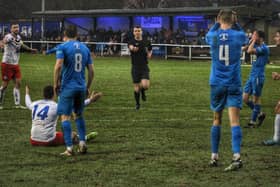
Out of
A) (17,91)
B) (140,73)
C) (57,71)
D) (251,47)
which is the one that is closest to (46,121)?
(57,71)

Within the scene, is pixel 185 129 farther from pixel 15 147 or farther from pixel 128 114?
pixel 15 147

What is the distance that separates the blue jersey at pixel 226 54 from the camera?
888 centimetres

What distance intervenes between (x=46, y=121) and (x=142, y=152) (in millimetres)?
1734

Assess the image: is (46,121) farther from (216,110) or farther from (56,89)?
(216,110)

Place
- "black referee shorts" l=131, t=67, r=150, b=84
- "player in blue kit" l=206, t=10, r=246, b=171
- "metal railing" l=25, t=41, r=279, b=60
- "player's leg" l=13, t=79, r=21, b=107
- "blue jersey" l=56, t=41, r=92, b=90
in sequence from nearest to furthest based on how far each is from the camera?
"player in blue kit" l=206, t=10, r=246, b=171
"blue jersey" l=56, t=41, r=92, b=90
"player's leg" l=13, t=79, r=21, b=107
"black referee shorts" l=131, t=67, r=150, b=84
"metal railing" l=25, t=41, r=279, b=60

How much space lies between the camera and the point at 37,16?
56.5 m

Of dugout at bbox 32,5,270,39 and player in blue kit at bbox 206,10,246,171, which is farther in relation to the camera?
dugout at bbox 32,5,270,39

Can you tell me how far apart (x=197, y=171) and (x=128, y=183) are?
4.18 feet

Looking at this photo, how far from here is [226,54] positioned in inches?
350

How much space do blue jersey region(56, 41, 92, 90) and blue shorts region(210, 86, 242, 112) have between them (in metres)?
2.26

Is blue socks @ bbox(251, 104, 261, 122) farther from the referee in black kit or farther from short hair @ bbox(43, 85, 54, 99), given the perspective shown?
short hair @ bbox(43, 85, 54, 99)

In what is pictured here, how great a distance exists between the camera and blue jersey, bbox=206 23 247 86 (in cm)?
888

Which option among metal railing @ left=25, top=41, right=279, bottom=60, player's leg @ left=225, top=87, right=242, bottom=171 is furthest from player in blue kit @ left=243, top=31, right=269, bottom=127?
metal railing @ left=25, top=41, right=279, bottom=60

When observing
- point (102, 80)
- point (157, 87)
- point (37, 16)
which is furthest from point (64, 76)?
point (37, 16)
